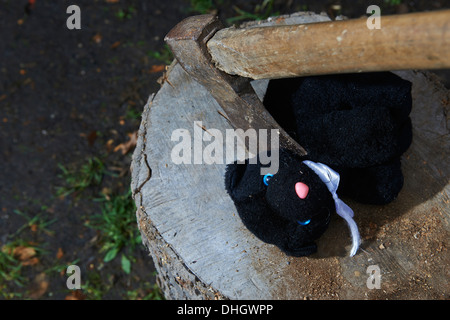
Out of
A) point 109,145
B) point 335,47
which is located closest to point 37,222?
point 109,145

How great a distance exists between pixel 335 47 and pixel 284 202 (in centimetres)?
57

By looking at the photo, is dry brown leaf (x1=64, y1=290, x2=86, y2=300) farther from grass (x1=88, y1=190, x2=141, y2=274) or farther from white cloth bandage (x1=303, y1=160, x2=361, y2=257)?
white cloth bandage (x1=303, y1=160, x2=361, y2=257)

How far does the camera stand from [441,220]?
1837 mm

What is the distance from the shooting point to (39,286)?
112 inches

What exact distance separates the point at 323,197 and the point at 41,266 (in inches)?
83.6

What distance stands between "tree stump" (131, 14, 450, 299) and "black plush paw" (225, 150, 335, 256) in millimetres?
120

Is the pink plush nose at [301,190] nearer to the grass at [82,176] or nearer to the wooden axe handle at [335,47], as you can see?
the wooden axe handle at [335,47]

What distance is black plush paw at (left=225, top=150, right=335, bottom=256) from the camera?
5.23 ft

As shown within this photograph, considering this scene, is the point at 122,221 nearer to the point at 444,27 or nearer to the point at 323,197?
the point at 323,197

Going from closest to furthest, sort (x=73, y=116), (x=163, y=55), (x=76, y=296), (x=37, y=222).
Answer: (x=76, y=296)
(x=37, y=222)
(x=73, y=116)
(x=163, y=55)

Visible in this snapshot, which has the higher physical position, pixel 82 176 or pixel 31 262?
pixel 82 176

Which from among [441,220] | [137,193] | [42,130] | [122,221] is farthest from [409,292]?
[42,130]

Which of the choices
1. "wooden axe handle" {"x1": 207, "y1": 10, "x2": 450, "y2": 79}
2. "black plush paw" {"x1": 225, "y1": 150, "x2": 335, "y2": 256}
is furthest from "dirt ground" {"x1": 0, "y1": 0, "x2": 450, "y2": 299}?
"wooden axe handle" {"x1": 207, "y1": 10, "x2": 450, "y2": 79}

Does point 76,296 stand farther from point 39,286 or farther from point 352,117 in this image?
point 352,117
